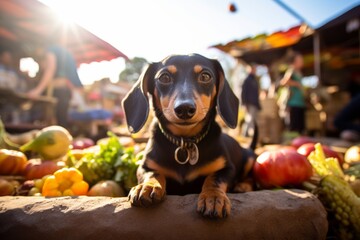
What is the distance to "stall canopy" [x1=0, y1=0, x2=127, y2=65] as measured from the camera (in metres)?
5.53

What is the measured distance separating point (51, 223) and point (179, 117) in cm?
97

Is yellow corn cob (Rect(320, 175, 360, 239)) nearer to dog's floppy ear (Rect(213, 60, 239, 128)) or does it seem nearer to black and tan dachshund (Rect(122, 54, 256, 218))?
black and tan dachshund (Rect(122, 54, 256, 218))

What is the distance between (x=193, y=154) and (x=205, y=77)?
2.06ft

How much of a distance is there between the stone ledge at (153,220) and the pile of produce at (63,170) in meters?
0.40

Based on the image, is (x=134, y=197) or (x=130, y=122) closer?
(x=134, y=197)

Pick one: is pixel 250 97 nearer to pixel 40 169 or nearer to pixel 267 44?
pixel 267 44

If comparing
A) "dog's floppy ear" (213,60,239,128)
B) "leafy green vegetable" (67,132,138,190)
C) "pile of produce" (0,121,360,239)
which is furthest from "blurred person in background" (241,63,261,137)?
"leafy green vegetable" (67,132,138,190)

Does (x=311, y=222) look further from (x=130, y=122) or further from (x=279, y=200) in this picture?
(x=130, y=122)

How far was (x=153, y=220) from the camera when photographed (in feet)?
4.51

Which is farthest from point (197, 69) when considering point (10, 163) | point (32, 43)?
point (32, 43)

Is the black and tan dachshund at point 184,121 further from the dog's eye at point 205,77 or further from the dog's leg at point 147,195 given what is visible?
the dog's leg at point 147,195

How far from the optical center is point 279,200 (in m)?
1.59

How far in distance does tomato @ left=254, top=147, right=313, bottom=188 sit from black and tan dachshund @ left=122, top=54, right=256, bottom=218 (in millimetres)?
460

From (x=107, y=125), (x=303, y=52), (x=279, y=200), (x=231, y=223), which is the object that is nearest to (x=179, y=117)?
(x=231, y=223)
